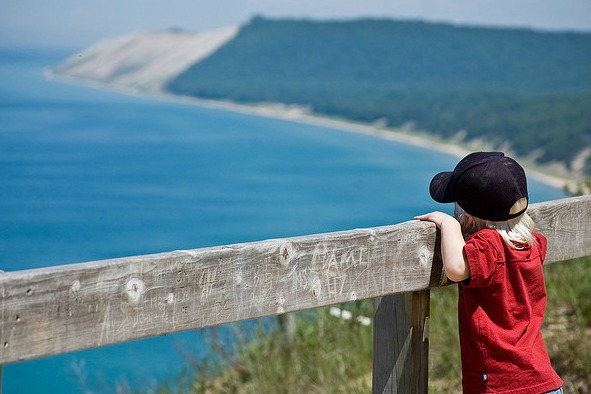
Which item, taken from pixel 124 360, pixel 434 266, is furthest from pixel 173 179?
pixel 434 266

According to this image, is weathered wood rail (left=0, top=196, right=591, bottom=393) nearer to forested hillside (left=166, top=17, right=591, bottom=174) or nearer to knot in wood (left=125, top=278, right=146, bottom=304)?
knot in wood (left=125, top=278, right=146, bottom=304)

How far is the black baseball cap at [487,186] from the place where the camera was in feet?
5.66

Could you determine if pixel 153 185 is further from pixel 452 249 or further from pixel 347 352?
pixel 452 249

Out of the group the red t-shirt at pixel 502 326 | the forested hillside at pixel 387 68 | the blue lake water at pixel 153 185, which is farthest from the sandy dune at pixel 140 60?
the red t-shirt at pixel 502 326

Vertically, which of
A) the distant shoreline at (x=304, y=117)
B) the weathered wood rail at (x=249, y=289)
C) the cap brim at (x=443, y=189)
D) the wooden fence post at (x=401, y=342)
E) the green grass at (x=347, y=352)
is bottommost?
the green grass at (x=347, y=352)

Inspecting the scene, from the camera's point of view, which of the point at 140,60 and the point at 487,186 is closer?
the point at 487,186

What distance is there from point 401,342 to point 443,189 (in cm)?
34

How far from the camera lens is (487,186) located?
1722 mm

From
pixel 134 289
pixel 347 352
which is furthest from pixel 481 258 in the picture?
pixel 347 352

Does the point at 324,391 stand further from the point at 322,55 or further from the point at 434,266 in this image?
the point at 322,55

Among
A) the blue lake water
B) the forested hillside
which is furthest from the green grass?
the forested hillside

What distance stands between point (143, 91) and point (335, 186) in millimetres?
14799

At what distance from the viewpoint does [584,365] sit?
3.01m

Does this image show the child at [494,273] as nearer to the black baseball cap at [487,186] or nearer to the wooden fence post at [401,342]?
the black baseball cap at [487,186]
